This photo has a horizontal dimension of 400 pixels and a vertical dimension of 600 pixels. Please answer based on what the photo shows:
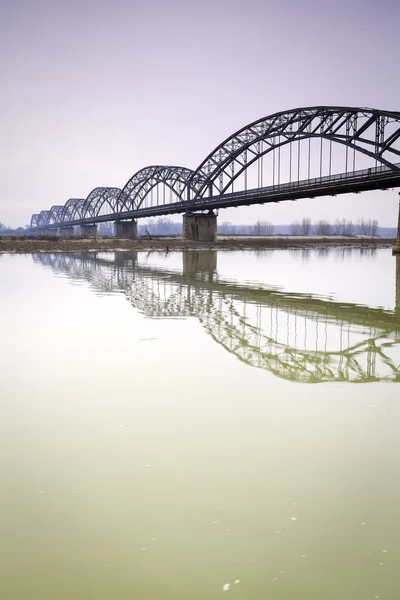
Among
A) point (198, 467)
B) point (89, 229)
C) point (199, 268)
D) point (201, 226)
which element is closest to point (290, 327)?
point (198, 467)

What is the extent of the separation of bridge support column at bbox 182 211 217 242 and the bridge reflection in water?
71.9 meters

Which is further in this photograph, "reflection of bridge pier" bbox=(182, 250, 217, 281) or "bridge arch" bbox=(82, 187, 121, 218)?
"bridge arch" bbox=(82, 187, 121, 218)

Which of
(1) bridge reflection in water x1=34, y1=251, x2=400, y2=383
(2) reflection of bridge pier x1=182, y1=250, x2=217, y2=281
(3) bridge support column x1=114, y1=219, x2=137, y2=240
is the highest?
(3) bridge support column x1=114, y1=219, x2=137, y2=240

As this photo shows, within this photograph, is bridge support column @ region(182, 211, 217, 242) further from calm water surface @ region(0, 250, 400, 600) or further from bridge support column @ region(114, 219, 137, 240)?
calm water surface @ region(0, 250, 400, 600)

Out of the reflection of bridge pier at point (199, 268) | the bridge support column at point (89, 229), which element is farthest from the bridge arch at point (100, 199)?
the reflection of bridge pier at point (199, 268)

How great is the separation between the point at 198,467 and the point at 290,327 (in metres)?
8.30

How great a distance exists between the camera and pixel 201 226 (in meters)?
94.8

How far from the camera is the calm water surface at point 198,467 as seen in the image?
369 cm

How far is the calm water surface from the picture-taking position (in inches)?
145

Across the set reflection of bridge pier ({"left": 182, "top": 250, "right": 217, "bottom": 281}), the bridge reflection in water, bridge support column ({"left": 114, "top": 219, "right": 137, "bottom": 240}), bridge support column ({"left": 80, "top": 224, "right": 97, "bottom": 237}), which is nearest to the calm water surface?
the bridge reflection in water

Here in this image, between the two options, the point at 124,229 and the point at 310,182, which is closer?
the point at 310,182

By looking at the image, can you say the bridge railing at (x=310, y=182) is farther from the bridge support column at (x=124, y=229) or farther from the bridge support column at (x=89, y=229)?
the bridge support column at (x=89, y=229)

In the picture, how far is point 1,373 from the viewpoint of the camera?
8.69m

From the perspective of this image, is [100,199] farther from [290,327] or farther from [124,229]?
[290,327]
